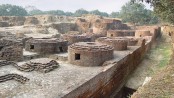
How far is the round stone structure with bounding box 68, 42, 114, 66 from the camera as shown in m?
11.9

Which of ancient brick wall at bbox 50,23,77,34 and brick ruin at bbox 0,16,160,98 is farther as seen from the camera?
ancient brick wall at bbox 50,23,77,34

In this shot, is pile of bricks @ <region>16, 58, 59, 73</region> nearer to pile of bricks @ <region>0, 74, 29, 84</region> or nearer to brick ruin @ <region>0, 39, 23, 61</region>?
pile of bricks @ <region>0, 74, 29, 84</region>

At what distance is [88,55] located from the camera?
11961mm

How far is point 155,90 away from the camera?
735 centimetres

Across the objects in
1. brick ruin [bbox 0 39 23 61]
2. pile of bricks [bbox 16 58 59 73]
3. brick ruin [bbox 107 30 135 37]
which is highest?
brick ruin [bbox 107 30 135 37]

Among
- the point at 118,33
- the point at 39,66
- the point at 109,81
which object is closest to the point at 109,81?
the point at 109,81

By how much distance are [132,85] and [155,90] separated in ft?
20.0

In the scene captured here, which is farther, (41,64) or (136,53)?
(136,53)

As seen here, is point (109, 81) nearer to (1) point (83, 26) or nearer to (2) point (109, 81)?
(2) point (109, 81)

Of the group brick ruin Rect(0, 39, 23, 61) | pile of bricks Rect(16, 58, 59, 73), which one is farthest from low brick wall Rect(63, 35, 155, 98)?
brick ruin Rect(0, 39, 23, 61)

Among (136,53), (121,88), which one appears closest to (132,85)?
(121,88)

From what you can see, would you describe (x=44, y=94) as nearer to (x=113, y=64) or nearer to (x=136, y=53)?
(x=113, y=64)

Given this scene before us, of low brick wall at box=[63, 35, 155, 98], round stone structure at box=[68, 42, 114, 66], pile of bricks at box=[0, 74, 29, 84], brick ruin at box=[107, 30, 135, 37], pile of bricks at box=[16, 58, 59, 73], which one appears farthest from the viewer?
brick ruin at box=[107, 30, 135, 37]

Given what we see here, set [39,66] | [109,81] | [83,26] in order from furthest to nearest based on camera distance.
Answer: [83,26] < [109,81] < [39,66]
